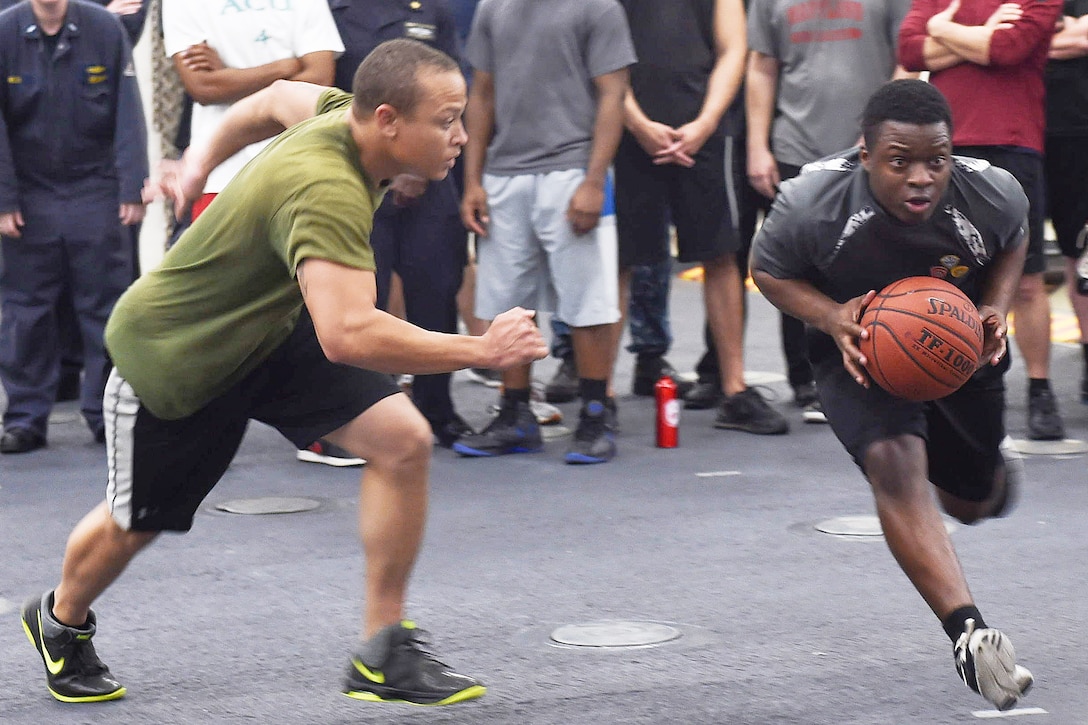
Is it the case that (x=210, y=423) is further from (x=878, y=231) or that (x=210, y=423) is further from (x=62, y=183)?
(x=62, y=183)

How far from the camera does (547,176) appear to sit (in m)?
7.14

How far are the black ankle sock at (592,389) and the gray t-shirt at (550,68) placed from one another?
3.01 feet

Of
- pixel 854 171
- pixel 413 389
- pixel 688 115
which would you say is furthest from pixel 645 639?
pixel 688 115

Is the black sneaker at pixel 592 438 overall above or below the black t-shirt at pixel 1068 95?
below

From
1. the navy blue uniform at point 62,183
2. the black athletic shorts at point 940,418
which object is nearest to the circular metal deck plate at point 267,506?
the navy blue uniform at point 62,183

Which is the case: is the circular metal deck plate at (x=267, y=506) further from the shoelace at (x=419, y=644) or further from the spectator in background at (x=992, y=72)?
the spectator in background at (x=992, y=72)

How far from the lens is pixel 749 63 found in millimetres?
7723

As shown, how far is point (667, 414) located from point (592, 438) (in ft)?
1.22

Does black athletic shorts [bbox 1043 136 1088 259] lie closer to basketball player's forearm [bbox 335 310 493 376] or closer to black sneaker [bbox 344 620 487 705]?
black sneaker [bbox 344 620 487 705]

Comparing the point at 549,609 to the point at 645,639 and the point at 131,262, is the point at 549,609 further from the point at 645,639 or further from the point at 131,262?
the point at 131,262

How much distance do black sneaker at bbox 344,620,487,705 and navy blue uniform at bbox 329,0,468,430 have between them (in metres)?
3.03

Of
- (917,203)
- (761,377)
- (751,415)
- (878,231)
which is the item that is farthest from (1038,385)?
(917,203)

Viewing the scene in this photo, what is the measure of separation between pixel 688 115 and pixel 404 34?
1.34 m

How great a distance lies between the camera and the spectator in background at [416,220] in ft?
23.4
